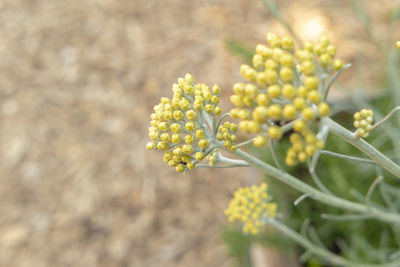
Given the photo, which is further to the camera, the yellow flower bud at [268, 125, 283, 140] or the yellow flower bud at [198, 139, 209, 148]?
the yellow flower bud at [198, 139, 209, 148]

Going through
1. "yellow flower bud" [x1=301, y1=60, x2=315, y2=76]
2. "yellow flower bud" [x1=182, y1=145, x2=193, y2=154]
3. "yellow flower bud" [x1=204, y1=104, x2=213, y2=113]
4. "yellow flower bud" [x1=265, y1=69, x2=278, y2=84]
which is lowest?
"yellow flower bud" [x1=301, y1=60, x2=315, y2=76]

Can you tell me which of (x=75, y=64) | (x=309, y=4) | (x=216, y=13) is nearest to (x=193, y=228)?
(x=75, y=64)

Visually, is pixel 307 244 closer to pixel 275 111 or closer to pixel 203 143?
pixel 203 143

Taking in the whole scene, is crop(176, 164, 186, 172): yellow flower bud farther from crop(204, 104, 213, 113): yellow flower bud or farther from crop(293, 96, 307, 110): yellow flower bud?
crop(293, 96, 307, 110): yellow flower bud

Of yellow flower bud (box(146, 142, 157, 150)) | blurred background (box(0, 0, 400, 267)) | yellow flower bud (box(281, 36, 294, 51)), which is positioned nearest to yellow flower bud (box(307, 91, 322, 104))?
yellow flower bud (box(281, 36, 294, 51))

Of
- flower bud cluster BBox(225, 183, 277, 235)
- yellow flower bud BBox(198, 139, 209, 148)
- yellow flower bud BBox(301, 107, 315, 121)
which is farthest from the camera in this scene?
flower bud cluster BBox(225, 183, 277, 235)

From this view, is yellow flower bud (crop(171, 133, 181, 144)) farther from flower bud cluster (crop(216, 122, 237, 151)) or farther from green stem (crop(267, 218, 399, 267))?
green stem (crop(267, 218, 399, 267))

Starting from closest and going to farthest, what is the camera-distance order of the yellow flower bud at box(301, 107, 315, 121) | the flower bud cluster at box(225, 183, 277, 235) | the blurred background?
the yellow flower bud at box(301, 107, 315, 121)
the flower bud cluster at box(225, 183, 277, 235)
the blurred background

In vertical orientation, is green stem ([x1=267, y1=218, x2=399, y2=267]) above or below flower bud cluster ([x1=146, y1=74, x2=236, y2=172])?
below
